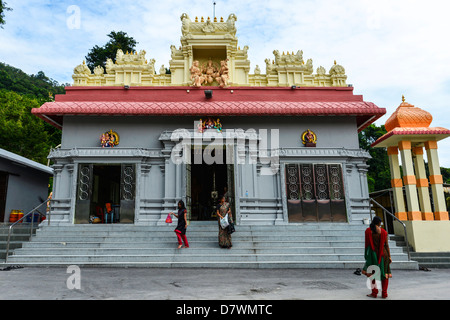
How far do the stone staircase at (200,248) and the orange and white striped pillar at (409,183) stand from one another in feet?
6.40

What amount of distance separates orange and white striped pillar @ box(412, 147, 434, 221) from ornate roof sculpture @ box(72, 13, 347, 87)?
4111 mm

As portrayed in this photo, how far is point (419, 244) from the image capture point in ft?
32.9

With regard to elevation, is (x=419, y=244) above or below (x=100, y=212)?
below

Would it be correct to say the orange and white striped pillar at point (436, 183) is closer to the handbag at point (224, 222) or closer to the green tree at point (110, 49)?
the handbag at point (224, 222)

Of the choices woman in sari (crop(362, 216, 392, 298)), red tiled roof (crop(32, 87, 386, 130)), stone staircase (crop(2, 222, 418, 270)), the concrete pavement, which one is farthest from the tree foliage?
woman in sari (crop(362, 216, 392, 298))

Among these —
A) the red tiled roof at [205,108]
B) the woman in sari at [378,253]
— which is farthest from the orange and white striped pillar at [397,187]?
the woman in sari at [378,253]

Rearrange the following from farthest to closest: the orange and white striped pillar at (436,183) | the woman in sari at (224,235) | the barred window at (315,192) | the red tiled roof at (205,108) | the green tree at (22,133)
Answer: the green tree at (22,133) → the red tiled roof at (205,108) → the barred window at (315,192) → the orange and white striped pillar at (436,183) → the woman in sari at (224,235)

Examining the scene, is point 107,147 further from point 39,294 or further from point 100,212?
point 39,294

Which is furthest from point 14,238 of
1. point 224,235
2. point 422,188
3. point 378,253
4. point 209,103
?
point 422,188

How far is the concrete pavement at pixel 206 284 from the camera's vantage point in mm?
4980

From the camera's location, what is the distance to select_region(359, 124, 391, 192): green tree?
104 feet

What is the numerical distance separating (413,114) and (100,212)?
44.1 ft
